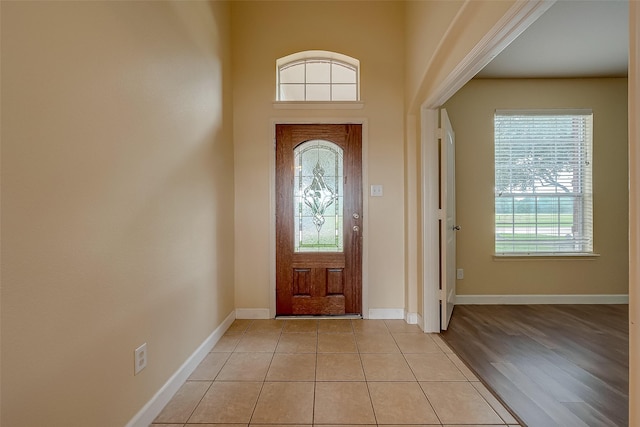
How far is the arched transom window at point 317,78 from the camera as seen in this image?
324 cm

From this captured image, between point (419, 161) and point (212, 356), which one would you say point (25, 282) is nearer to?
point (212, 356)

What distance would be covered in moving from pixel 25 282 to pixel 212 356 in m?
1.61

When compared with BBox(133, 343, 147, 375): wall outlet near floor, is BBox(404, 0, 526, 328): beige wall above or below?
above

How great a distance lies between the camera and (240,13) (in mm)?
3111

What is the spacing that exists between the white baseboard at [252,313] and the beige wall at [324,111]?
0.04 metres

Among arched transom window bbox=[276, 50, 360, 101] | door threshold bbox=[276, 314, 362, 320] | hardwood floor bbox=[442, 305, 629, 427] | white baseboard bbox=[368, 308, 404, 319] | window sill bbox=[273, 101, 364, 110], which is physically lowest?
hardwood floor bbox=[442, 305, 629, 427]

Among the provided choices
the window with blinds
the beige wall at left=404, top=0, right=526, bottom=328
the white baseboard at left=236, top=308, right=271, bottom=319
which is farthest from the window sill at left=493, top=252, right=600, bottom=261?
the white baseboard at left=236, top=308, right=271, bottom=319

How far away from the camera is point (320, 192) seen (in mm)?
3178

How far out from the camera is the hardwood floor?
1703mm

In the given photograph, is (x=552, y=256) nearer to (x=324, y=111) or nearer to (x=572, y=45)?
(x=572, y=45)

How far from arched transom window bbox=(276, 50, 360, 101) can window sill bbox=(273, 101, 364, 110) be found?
145 mm

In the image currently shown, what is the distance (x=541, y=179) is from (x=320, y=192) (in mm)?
2640

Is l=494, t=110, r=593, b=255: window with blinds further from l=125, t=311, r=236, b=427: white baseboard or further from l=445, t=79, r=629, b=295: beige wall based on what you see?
l=125, t=311, r=236, b=427: white baseboard

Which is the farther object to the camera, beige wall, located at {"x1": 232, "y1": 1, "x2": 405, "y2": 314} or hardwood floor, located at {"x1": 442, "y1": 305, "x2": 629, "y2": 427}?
beige wall, located at {"x1": 232, "y1": 1, "x2": 405, "y2": 314}
